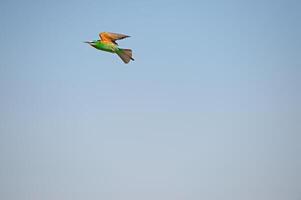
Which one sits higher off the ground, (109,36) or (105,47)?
(109,36)

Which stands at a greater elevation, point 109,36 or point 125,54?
point 109,36

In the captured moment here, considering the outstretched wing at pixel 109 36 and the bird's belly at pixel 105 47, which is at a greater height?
the outstretched wing at pixel 109 36

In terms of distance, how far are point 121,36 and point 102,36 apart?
5.1 inches

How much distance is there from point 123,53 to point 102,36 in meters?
0.18

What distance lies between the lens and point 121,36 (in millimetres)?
2688

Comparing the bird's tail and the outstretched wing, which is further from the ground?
the outstretched wing

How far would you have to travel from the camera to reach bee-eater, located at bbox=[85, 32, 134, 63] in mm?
2596

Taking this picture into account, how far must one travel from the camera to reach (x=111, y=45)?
2.63 meters

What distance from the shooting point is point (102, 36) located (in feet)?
8.71

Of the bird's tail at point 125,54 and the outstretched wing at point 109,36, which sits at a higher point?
the outstretched wing at point 109,36

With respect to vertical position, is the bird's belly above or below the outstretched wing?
below

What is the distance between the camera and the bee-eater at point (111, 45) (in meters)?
2.60

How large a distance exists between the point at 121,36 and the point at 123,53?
12 centimetres
